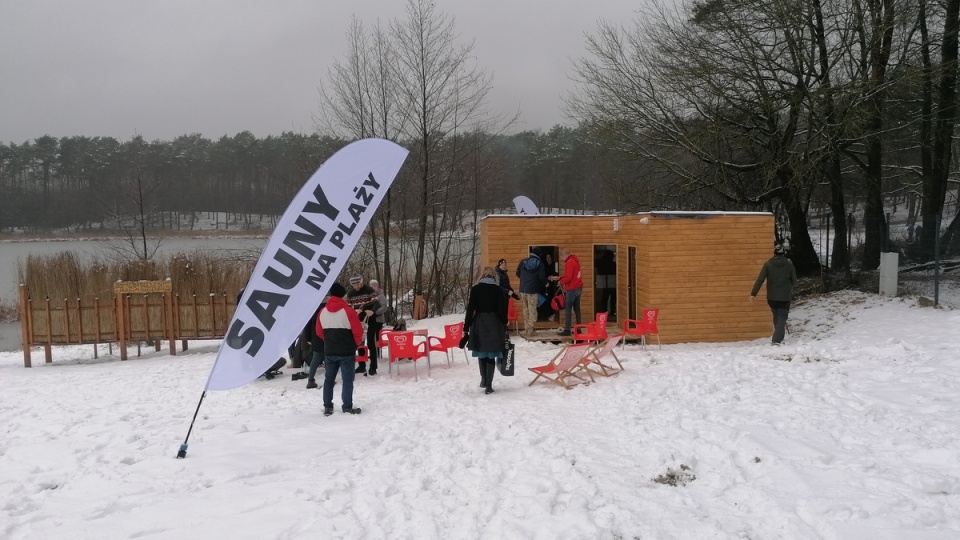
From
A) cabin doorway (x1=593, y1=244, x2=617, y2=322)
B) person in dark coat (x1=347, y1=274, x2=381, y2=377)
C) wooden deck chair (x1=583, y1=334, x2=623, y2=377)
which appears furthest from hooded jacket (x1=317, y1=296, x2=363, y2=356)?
cabin doorway (x1=593, y1=244, x2=617, y2=322)

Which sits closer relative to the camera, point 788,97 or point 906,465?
point 906,465

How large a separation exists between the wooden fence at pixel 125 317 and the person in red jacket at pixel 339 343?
8.02 metres

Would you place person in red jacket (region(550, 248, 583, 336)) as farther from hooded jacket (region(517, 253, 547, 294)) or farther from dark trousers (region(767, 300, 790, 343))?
dark trousers (region(767, 300, 790, 343))

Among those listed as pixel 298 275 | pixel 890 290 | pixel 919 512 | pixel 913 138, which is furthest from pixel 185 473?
pixel 913 138

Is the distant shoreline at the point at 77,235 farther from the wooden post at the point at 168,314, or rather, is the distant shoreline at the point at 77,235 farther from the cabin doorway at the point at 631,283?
the cabin doorway at the point at 631,283

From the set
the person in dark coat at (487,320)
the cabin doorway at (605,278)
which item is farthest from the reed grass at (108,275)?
the person in dark coat at (487,320)

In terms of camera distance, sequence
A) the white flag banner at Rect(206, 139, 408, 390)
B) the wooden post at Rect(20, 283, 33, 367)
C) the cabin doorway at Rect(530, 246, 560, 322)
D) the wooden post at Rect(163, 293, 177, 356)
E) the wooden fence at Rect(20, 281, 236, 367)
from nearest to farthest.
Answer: the white flag banner at Rect(206, 139, 408, 390) < the cabin doorway at Rect(530, 246, 560, 322) < the wooden post at Rect(20, 283, 33, 367) < the wooden fence at Rect(20, 281, 236, 367) < the wooden post at Rect(163, 293, 177, 356)

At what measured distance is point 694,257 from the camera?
10492mm

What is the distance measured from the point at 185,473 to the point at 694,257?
8.78 m

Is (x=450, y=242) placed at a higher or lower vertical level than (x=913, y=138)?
lower

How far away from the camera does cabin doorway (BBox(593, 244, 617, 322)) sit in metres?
13.2

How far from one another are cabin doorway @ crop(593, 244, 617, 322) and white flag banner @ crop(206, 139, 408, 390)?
7.79m

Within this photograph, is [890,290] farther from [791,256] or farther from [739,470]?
[739,470]

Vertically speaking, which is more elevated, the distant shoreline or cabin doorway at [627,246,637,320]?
the distant shoreline
